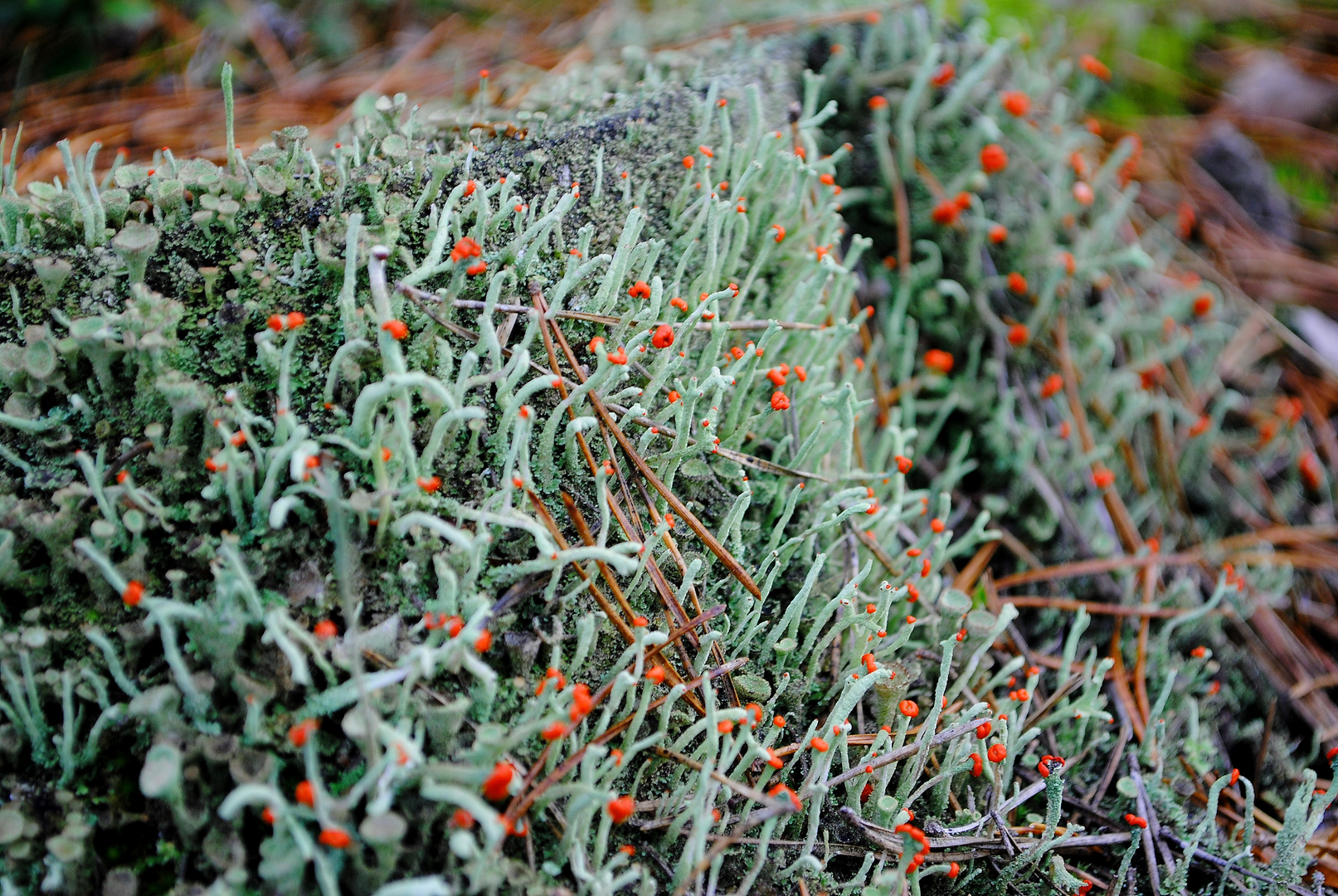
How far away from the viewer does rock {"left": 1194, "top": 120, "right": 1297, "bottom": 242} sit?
3.21 m

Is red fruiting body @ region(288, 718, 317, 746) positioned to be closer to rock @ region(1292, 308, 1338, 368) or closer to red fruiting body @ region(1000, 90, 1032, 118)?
red fruiting body @ region(1000, 90, 1032, 118)

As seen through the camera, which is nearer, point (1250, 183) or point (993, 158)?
point (993, 158)

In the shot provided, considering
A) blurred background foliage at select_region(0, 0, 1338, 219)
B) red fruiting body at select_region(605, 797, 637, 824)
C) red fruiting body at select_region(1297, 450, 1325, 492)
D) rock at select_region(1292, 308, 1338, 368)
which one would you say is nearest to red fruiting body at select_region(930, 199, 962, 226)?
blurred background foliage at select_region(0, 0, 1338, 219)

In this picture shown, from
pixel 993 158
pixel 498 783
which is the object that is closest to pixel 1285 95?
pixel 993 158

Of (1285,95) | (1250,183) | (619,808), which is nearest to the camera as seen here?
(619,808)

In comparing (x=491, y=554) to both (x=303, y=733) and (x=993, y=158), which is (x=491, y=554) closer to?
(x=303, y=733)

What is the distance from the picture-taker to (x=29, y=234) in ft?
5.24

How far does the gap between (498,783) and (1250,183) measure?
342 centimetres

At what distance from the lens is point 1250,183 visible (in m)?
3.22

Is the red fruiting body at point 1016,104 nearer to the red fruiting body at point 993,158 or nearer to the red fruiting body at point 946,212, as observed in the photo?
the red fruiting body at point 993,158

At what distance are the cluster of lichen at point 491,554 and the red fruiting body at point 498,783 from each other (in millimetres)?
20

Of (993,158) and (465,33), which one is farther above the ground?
(465,33)

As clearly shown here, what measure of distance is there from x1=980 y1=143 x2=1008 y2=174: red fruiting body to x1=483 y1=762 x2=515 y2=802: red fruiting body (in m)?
2.07

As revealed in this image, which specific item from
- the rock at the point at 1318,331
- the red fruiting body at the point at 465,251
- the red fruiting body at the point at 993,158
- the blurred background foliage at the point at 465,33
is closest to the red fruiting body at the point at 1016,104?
the red fruiting body at the point at 993,158
